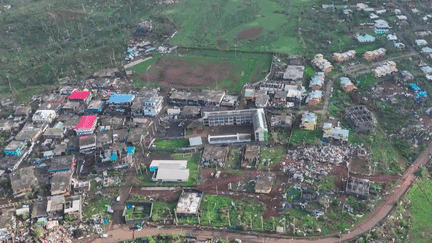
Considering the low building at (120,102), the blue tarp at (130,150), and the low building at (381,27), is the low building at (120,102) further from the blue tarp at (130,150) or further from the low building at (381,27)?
the low building at (381,27)

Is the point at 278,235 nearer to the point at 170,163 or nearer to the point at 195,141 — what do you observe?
the point at 170,163

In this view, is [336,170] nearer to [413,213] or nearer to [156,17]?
[413,213]

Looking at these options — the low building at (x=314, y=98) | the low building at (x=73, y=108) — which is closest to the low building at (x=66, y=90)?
the low building at (x=73, y=108)

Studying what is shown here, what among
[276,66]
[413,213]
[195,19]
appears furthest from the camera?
[195,19]

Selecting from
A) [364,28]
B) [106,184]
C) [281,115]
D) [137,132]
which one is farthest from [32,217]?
[364,28]

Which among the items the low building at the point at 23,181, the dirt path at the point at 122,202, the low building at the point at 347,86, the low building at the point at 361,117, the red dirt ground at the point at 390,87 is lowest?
the red dirt ground at the point at 390,87

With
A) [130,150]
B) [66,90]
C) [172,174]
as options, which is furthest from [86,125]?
[172,174]
